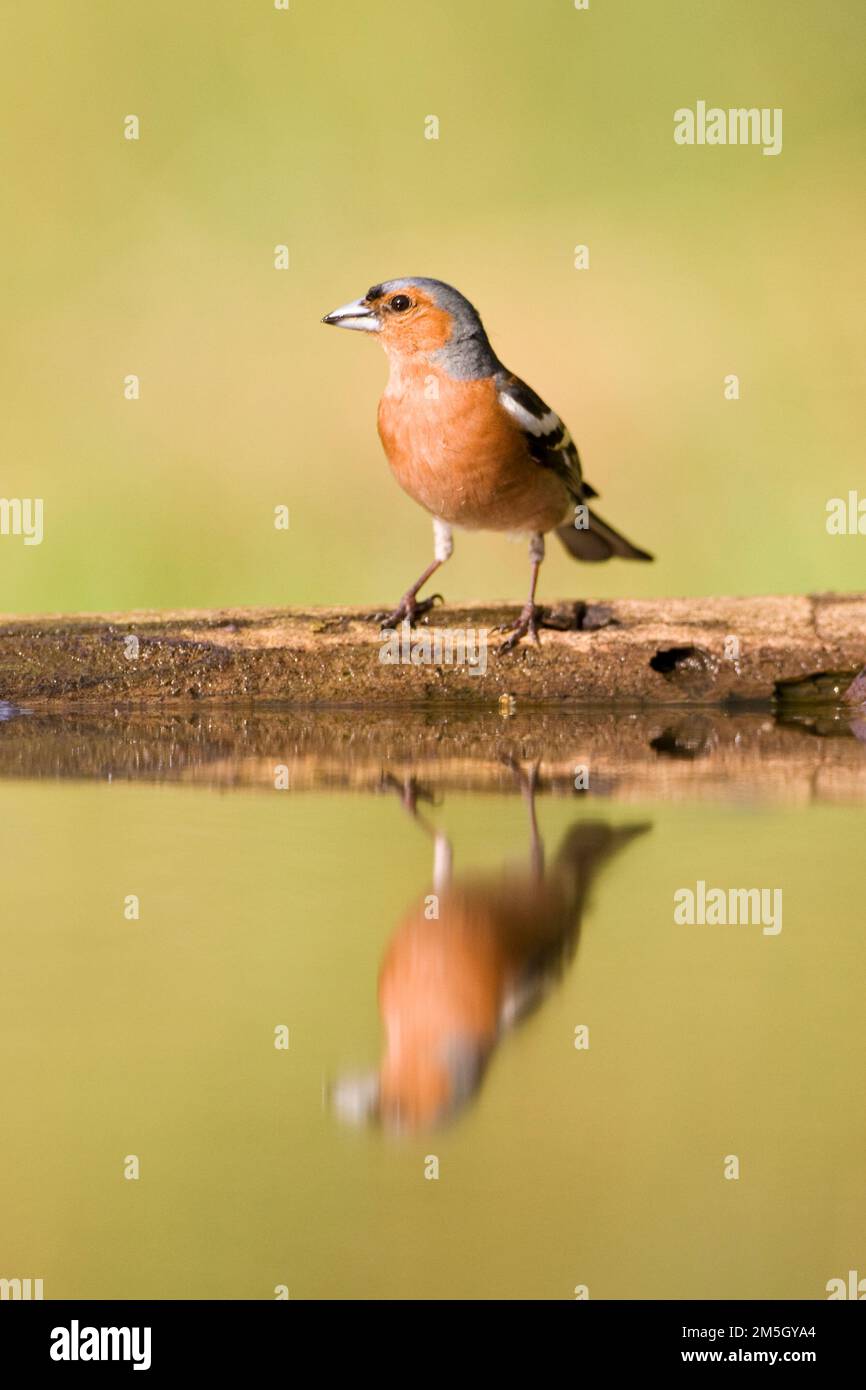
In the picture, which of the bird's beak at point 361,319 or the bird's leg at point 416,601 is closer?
the bird's leg at point 416,601

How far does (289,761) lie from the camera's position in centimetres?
329

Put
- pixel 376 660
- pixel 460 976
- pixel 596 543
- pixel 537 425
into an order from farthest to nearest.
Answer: pixel 596 543 → pixel 537 425 → pixel 376 660 → pixel 460 976

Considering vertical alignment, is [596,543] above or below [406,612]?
above

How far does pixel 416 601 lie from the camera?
4.48 meters

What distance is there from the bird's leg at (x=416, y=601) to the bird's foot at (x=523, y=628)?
25 centimetres

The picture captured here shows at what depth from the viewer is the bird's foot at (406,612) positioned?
419 cm

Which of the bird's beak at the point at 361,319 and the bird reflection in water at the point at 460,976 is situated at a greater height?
the bird's beak at the point at 361,319

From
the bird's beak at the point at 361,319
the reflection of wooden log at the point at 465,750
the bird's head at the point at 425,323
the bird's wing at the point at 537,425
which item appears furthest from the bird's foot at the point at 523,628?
the bird's beak at the point at 361,319

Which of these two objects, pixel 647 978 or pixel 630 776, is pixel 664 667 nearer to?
pixel 630 776

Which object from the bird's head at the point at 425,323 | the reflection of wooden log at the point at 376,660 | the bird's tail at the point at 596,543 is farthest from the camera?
the bird's tail at the point at 596,543

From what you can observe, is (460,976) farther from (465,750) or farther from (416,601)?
(416,601)

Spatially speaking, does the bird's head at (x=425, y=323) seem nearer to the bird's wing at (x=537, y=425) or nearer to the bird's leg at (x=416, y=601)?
the bird's wing at (x=537, y=425)

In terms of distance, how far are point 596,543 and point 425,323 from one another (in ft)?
3.62

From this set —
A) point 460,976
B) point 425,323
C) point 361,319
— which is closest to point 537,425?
point 425,323
